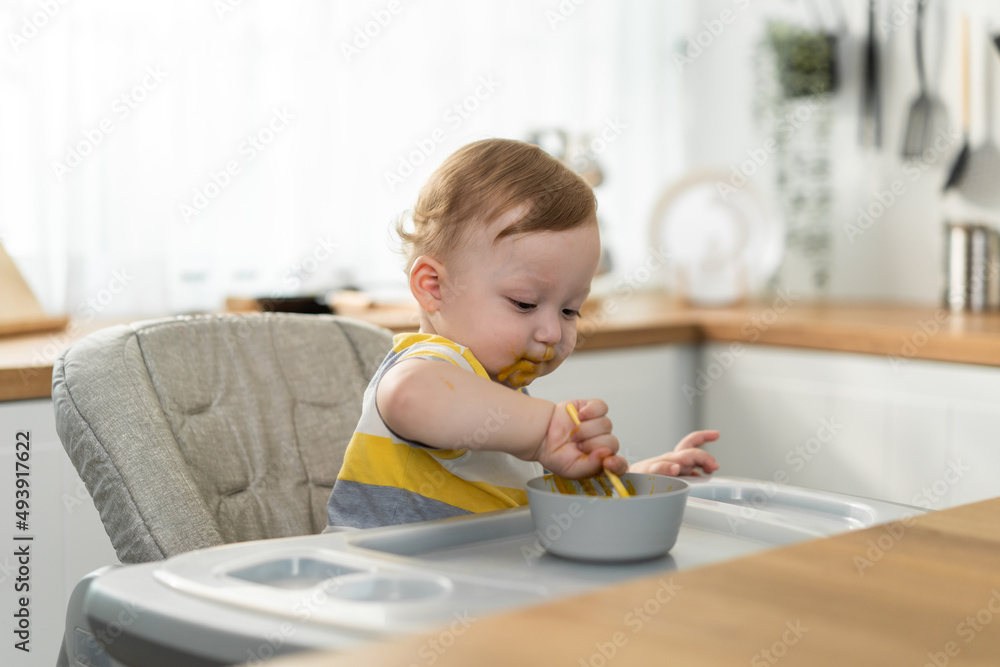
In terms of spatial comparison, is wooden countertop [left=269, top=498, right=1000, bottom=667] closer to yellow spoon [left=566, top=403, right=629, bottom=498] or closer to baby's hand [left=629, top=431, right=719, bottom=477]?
yellow spoon [left=566, top=403, right=629, bottom=498]

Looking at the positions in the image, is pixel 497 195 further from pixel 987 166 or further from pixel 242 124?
pixel 987 166

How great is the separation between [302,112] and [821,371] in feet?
4.43

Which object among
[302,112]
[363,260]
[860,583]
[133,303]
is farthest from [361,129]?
[860,583]

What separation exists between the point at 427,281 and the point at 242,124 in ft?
4.75

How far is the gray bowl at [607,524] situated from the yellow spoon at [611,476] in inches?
1.2

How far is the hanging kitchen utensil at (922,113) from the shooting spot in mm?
2662

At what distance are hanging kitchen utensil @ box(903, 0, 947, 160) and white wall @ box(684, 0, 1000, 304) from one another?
22 millimetres

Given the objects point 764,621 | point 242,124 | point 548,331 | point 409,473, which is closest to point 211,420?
point 409,473

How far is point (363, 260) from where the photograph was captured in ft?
8.29

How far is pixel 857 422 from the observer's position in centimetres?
216

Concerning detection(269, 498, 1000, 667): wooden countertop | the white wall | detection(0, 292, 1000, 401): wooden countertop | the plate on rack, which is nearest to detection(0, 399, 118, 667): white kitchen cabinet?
detection(0, 292, 1000, 401): wooden countertop

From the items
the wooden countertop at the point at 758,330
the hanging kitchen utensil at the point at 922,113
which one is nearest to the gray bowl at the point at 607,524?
the wooden countertop at the point at 758,330

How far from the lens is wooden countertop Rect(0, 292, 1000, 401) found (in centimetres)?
170

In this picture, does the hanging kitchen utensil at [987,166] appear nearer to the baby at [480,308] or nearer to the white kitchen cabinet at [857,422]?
the white kitchen cabinet at [857,422]
